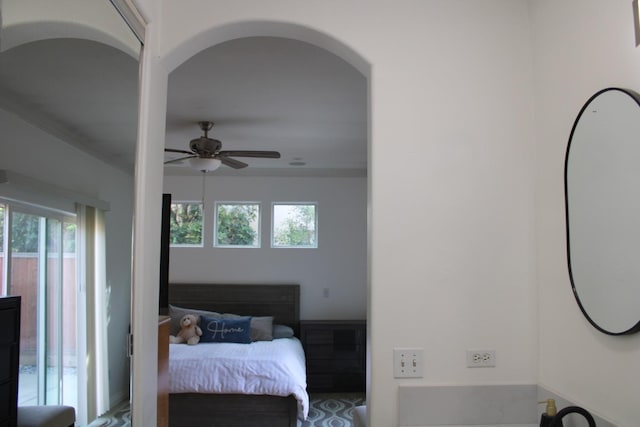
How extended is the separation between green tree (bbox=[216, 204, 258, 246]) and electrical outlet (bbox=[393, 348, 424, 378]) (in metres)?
4.70

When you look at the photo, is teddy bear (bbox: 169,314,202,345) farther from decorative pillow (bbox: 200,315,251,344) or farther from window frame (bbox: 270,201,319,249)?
window frame (bbox: 270,201,319,249)

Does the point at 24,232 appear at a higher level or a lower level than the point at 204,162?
lower

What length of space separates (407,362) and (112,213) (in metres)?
1.11

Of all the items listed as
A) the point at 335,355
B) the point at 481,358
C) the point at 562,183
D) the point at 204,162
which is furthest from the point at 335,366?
the point at 562,183

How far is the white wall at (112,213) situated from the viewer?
1.14 metres

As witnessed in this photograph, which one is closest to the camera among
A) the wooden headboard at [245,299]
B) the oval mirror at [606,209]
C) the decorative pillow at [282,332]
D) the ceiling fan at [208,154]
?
the oval mirror at [606,209]

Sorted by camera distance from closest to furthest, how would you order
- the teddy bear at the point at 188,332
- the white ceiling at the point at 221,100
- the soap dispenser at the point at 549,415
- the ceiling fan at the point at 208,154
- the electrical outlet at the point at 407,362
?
the white ceiling at the point at 221,100
the soap dispenser at the point at 549,415
the electrical outlet at the point at 407,362
the ceiling fan at the point at 208,154
the teddy bear at the point at 188,332

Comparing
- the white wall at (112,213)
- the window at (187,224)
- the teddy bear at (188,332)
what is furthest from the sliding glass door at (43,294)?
the window at (187,224)

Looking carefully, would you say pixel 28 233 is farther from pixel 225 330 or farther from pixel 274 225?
pixel 274 225

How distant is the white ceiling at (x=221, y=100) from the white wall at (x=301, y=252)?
183mm

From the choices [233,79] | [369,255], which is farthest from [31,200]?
[233,79]

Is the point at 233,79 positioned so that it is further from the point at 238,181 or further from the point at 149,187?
the point at 238,181

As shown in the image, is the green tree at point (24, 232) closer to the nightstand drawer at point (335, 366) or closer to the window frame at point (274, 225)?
the nightstand drawer at point (335, 366)

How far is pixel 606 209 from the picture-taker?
1402 mm
